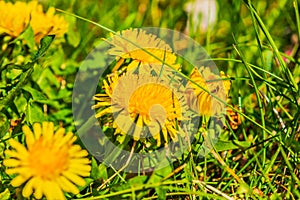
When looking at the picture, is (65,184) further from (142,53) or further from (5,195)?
(142,53)

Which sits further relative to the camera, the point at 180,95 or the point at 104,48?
the point at 104,48

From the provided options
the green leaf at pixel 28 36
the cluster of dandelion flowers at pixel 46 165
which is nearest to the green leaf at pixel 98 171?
the cluster of dandelion flowers at pixel 46 165

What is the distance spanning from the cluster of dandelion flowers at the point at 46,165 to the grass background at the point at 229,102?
0.31 ft

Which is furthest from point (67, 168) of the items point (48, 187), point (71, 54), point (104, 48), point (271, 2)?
point (271, 2)

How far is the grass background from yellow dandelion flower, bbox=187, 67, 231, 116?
3 centimetres

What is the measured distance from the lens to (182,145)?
0.91 metres

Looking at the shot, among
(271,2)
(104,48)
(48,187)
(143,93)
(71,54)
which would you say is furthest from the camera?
(271,2)

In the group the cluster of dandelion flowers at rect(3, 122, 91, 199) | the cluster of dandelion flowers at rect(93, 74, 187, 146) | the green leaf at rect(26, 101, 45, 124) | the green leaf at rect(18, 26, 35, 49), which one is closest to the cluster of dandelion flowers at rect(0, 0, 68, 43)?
the green leaf at rect(18, 26, 35, 49)

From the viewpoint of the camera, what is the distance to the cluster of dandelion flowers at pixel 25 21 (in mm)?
1123

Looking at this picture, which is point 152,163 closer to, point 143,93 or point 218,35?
point 143,93

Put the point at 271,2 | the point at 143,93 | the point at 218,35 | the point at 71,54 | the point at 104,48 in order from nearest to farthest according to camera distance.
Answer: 1. the point at 143,93
2. the point at 104,48
3. the point at 71,54
4. the point at 218,35
5. the point at 271,2

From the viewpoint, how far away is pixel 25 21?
1155 millimetres

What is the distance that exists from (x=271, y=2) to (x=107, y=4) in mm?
514

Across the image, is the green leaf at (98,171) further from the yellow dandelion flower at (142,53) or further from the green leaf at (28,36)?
the green leaf at (28,36)
